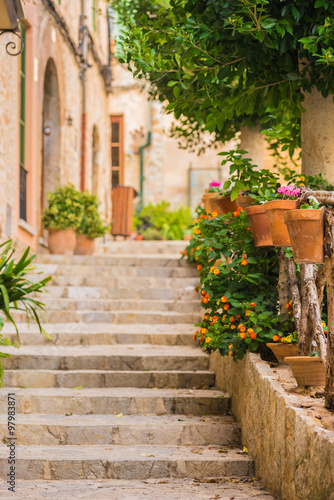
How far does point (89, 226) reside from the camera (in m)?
9.26

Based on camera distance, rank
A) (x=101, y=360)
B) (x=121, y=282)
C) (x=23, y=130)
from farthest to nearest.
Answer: (x=23, y=130) < (x=121, y=282) < (x=101, y=360)

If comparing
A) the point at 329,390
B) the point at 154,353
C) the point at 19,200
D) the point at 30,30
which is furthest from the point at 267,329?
the point at 30,30

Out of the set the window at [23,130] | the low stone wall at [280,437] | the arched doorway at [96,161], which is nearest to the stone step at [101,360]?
the low stone wall at [280,437]

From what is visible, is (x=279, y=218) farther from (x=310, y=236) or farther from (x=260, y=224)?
(x=310, y=236)

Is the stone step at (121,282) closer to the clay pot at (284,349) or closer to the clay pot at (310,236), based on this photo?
the clay pot at (284,349)

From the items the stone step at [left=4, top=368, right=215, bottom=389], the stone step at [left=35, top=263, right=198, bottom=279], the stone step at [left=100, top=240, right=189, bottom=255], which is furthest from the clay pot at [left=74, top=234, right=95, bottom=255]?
the stone step at [left=4, top=368, right=215, bottom=389]

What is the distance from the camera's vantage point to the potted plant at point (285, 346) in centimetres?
400

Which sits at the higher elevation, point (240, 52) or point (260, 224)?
point (240, 52)

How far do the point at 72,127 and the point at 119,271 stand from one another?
373 cm

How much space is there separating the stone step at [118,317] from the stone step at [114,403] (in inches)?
64.3

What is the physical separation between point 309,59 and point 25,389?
2877 millimetres

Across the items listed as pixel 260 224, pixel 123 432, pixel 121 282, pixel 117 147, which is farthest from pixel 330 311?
pixel 117 147

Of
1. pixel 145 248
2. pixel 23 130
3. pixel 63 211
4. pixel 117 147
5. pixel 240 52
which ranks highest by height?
pixel 117 147

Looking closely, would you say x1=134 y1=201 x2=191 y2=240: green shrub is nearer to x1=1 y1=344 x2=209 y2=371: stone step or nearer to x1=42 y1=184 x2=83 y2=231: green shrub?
x1=42 y1=184 x2=83 y2=231: green shrub
